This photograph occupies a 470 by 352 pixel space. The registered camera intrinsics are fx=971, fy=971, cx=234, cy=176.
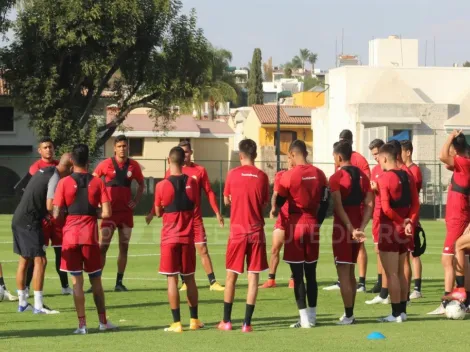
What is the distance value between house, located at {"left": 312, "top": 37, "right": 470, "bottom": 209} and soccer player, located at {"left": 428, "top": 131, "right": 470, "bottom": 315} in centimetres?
4068

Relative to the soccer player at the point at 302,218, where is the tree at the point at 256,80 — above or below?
above

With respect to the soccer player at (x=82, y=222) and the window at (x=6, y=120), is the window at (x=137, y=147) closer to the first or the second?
the window at (x=6, y=120)

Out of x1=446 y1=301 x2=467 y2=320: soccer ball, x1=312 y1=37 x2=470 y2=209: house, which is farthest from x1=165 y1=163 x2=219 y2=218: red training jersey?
x1=312 y1=37 x2=470 y2=209: house

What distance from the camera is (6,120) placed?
6266 centimetres

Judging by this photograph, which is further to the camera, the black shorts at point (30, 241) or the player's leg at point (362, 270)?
the player's leg at point (362, 270)

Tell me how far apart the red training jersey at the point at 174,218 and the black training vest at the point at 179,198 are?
0.03 meters

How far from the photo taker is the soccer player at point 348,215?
11.6 meters

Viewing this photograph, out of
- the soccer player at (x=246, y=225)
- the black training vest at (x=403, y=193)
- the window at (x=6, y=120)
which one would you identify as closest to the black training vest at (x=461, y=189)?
the black training vest at (x=403, y=193)

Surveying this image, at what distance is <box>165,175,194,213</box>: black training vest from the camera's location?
1124 centimetres

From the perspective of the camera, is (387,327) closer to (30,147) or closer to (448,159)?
(448,159)

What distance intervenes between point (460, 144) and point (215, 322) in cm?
381

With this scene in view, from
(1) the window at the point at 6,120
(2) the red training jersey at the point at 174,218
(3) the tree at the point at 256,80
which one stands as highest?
(3) the tree at the point at 256,80

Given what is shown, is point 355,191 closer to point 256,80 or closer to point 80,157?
point 80,157

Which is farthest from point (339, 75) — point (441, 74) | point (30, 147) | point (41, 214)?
point (41, 214)
